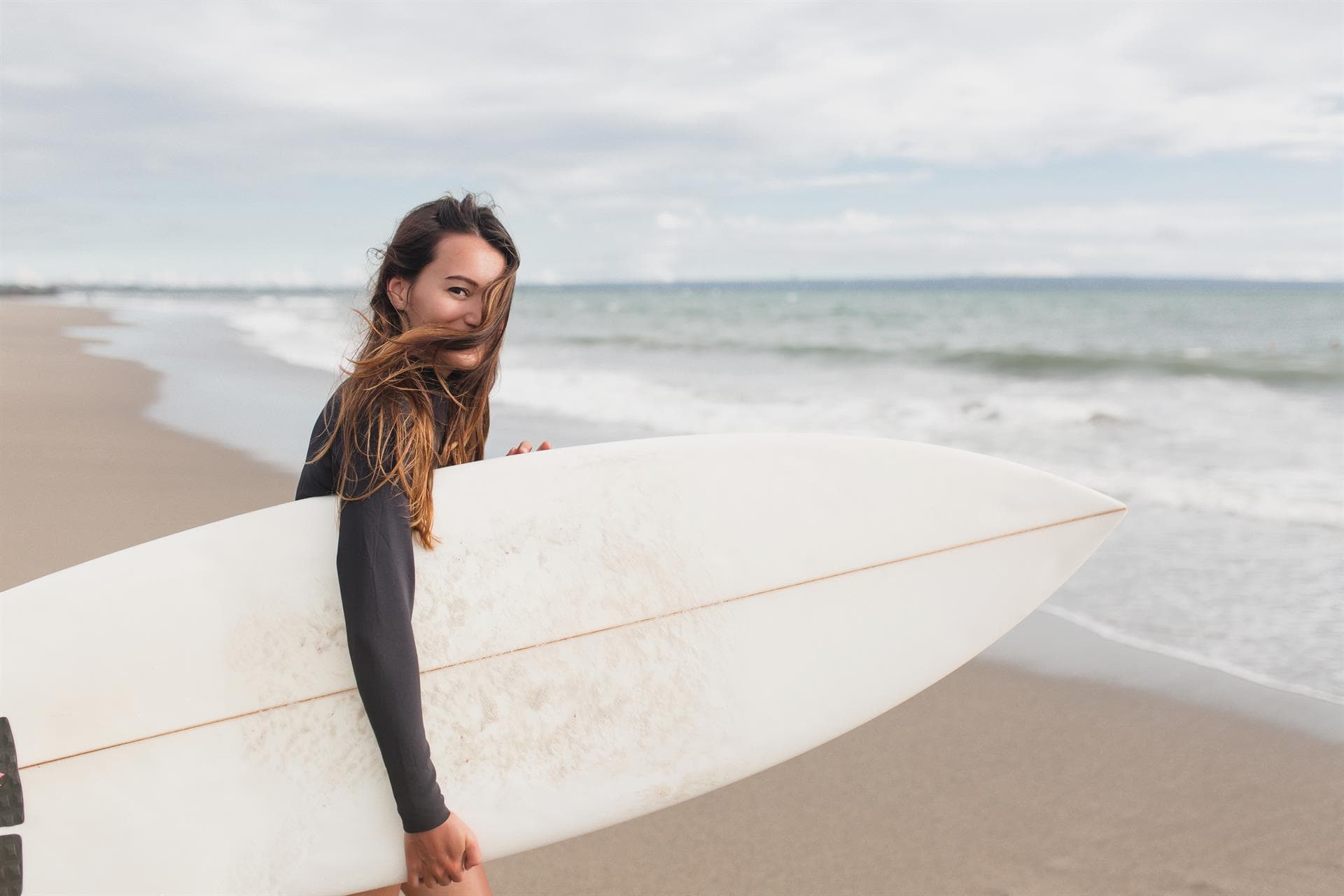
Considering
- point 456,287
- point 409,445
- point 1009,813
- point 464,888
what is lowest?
point 1009,813

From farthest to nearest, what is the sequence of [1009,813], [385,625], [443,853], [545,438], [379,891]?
1. [545,438]
2. [1009,813]
3. [379,891]
4. [443,853]
5. [385,625]

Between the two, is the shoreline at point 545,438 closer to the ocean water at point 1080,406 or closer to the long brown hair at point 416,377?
the ocean water at point 1080,406

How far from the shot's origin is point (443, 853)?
4.30 ft

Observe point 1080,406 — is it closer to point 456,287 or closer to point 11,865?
point 456,287

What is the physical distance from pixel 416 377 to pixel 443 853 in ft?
2.18

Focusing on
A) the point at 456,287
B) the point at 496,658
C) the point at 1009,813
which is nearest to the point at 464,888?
the point at 496,658

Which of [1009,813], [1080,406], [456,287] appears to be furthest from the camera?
[1080,406]

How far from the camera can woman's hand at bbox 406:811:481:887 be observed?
4.28 ft

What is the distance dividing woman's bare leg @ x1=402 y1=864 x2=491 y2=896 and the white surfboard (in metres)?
0.14

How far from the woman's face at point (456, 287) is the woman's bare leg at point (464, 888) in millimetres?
764

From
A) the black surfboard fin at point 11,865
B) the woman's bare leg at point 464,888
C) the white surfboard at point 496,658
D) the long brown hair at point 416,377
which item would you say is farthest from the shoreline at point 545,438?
the black surfboard fin at point 11,865

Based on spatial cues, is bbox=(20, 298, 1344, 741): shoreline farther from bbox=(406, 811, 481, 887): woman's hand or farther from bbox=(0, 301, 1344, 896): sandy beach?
bbox=(406, 811, 481, 887): woman's hand

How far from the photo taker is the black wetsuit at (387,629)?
1.21 metres

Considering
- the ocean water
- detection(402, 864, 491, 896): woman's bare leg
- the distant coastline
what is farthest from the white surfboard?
the distant coastline
